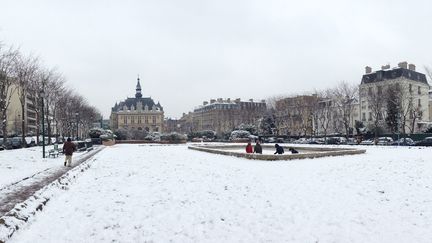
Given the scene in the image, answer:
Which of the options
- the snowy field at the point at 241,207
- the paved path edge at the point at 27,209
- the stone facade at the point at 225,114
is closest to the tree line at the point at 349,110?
the stone facade at the point at 225,114

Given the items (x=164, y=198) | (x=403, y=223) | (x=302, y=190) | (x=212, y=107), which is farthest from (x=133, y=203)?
(x=212, y=107)

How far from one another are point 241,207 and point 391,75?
66.1m

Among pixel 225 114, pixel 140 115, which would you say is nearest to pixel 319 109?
pixel 225 114

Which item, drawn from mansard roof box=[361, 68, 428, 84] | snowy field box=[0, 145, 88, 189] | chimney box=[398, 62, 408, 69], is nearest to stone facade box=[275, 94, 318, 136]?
mansard roof box=[361, 68, 428, 84]

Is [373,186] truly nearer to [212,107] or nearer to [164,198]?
[164,198]

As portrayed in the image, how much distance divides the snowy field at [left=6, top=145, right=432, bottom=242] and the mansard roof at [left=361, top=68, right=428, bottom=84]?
56.5m

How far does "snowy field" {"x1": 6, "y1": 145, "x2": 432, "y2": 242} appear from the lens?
396 inches

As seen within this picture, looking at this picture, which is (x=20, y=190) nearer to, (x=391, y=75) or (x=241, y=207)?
(x=241, y=207)

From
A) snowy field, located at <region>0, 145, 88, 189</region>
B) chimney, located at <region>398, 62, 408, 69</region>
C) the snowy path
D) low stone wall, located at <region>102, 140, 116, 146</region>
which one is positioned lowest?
the snowy path

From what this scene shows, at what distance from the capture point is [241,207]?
1233 centimetres

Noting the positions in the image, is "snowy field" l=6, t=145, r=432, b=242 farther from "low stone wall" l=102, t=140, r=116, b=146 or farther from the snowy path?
"low stone wall" l=102, t=140, r=116, b=146

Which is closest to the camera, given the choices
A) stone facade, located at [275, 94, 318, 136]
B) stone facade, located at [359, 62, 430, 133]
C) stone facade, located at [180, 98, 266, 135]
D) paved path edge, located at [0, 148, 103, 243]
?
paved path edge, located at [0, 148, 103, 243]

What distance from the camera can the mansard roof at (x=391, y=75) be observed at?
69750mm

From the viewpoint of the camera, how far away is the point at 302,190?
14508mm
